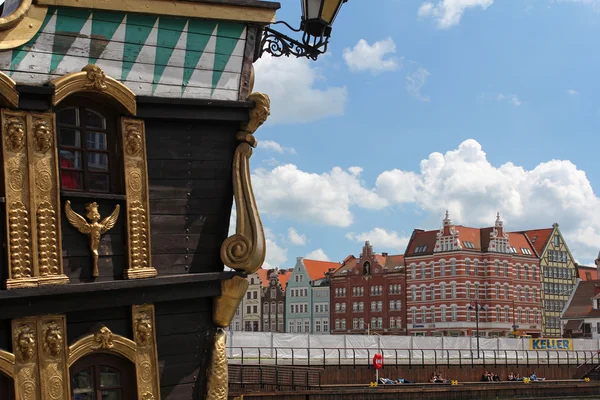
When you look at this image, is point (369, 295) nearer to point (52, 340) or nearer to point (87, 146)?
point (87, 146)

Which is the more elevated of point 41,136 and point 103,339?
point 41,136

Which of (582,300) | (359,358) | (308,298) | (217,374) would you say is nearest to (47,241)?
(217,374)

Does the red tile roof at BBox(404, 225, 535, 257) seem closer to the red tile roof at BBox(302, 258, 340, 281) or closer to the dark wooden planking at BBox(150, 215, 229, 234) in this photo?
the red tile roof at BBox(302, 258, 340, 281)

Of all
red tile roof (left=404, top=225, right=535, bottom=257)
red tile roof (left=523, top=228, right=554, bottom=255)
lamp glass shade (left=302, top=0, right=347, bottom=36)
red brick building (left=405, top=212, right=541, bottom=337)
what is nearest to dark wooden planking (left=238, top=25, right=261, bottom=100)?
lamp glass shade (left=302, top=0, right=347, bottom=36)

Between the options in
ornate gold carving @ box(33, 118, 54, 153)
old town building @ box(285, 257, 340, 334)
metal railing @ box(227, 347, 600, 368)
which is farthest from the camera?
old town building @ box(285, 257, 340, 334)

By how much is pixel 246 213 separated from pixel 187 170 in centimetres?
61

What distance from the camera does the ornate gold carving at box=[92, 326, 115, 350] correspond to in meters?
6.61

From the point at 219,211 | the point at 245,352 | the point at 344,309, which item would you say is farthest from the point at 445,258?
the point at 219,211

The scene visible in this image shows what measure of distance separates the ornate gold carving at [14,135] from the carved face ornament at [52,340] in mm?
1320

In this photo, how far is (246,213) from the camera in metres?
7.40

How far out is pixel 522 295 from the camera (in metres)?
87.8

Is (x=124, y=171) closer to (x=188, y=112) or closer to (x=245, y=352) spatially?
(x=188, y=112)

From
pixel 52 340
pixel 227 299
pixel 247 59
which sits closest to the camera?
pixel 52 340

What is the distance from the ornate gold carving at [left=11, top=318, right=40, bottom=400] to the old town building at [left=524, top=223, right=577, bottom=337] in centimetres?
8978
